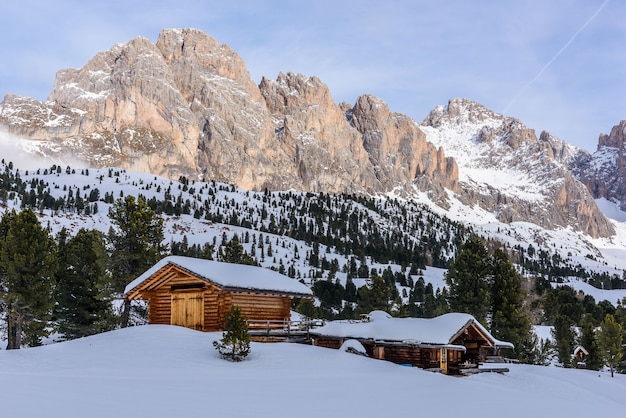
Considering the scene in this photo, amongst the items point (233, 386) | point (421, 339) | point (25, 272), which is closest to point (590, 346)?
point (421, 339)

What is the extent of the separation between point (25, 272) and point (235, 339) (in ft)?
56.6

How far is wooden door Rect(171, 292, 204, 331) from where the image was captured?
97.3ft

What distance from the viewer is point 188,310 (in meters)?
30.4

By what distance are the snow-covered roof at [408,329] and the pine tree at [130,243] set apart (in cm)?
1355

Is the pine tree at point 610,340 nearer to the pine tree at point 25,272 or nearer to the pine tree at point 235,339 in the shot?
the pine tree at point 235,339


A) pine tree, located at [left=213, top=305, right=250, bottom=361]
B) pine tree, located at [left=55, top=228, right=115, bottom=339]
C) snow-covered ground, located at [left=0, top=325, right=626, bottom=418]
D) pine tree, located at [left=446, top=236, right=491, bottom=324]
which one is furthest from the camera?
pine tree, located at [left=446, top=236, right=491, bottom=324]

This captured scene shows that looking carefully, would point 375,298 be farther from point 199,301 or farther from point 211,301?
point 211,301

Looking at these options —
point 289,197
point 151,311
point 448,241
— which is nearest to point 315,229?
point 289,197

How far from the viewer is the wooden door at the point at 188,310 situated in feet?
97.3

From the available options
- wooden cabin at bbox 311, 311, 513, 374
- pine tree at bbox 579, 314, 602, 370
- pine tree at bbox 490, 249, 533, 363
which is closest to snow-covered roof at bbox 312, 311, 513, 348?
wooden cabin at bbox 311, 311, 513, 374

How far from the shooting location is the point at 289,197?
7343 inches

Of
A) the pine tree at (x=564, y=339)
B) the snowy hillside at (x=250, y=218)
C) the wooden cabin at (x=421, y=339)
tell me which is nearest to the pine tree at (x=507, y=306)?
the wooden cabin at (x=421, y=339)

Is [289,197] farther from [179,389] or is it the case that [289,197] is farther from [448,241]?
[179,389]

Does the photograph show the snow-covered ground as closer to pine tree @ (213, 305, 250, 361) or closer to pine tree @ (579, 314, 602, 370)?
pine tree @ (213, 305, 250, 361)
